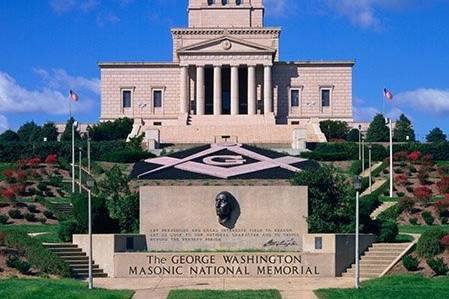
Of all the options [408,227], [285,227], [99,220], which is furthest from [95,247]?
[408,227]

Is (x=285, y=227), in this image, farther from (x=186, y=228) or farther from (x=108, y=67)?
(x=108, y=67)

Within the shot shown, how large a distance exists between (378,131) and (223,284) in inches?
2254

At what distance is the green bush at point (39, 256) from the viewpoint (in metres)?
31.4

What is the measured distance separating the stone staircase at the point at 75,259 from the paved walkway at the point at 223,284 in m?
0.93

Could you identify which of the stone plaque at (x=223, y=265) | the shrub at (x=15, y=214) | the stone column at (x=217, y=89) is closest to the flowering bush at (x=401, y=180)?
the shrub at (x=15, y=214)

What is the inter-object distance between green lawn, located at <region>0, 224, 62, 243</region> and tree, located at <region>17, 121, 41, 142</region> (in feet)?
160

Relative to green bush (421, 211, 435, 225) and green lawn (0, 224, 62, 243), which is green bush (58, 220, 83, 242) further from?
green bush (421, 211, 435, 225)

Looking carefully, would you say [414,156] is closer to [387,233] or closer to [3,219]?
[3,219]

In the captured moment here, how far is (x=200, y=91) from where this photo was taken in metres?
96.9

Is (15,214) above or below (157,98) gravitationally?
below

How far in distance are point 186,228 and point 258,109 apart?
209 ft

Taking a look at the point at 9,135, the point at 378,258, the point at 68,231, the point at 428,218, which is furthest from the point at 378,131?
the point at 68,231

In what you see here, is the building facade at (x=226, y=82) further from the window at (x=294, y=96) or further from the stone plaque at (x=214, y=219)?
the stone plaque at (x=214, y=219)

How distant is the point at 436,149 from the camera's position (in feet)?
240
